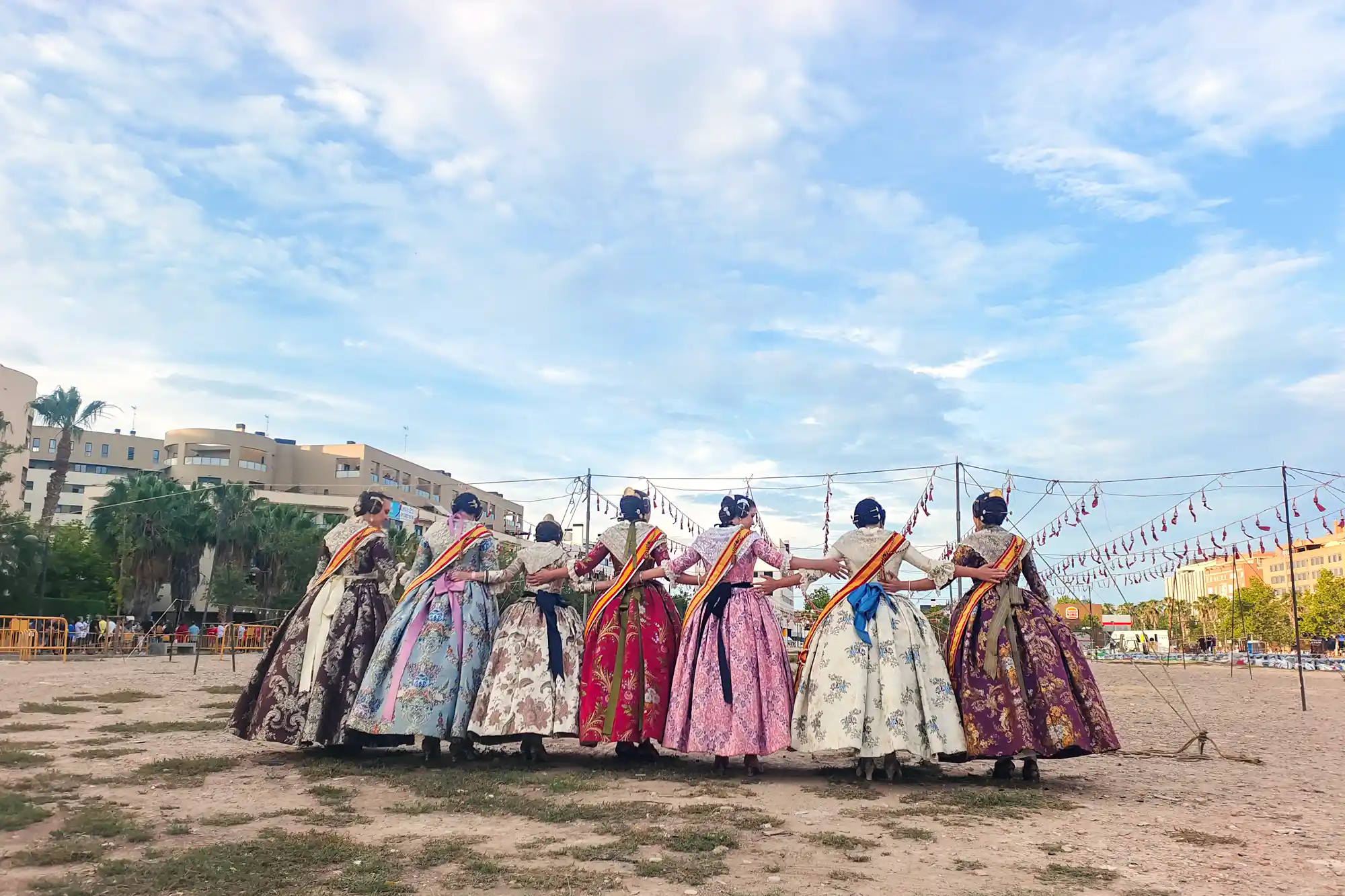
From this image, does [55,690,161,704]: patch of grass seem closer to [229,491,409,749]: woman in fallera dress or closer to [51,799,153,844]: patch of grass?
[229,491,409,749]: woman in fallera dress

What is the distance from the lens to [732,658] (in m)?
6.80

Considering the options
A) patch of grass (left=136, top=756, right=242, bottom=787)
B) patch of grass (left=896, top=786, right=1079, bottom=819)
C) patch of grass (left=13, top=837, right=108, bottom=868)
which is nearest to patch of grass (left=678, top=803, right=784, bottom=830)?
patch of grass (left=896, top=786, right=1079, bottom=819)

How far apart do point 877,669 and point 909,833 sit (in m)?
1.77

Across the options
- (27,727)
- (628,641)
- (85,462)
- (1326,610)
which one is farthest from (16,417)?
(1326,610)

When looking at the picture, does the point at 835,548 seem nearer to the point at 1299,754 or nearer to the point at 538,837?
the point at 538,837

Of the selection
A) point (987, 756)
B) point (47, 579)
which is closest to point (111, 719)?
point (987, 756)

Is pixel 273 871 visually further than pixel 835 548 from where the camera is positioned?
No

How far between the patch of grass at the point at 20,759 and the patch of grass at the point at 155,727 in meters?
1.47

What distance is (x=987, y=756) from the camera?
6359 mm

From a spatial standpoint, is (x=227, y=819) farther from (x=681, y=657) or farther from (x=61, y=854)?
(x=681, y=657)

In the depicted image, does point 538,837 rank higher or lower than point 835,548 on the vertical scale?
lower

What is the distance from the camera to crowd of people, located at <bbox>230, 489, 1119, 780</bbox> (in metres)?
6.48

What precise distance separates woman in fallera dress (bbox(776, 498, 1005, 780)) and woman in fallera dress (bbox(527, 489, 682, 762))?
101 centimetres

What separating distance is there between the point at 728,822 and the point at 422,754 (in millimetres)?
3272
